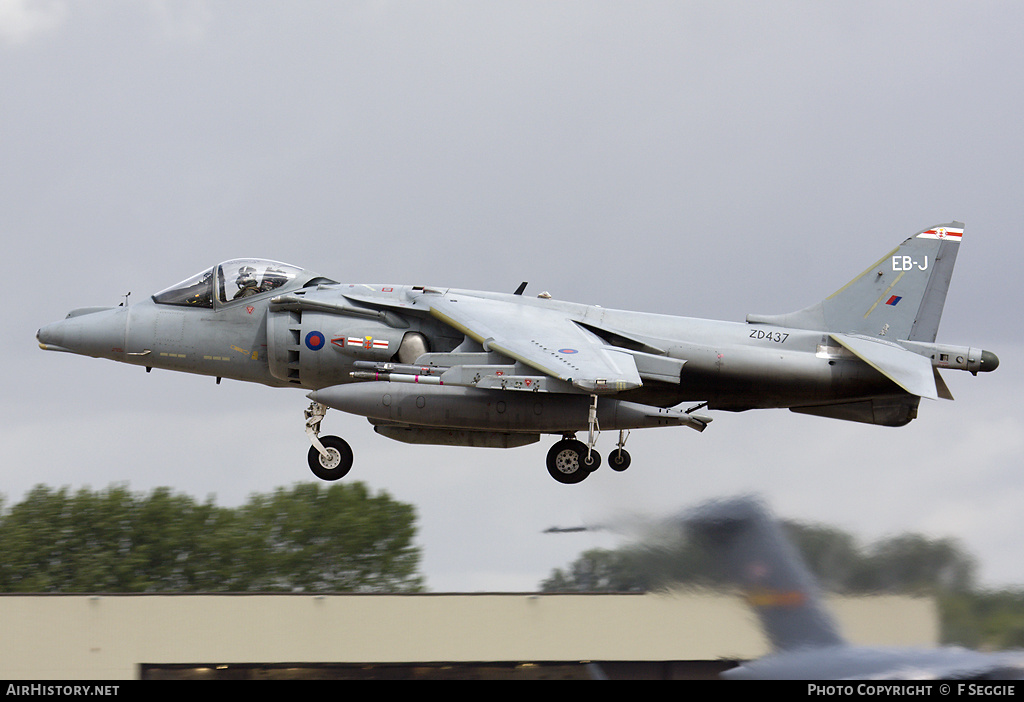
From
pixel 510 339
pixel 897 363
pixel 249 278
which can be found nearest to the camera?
pixel 510 339

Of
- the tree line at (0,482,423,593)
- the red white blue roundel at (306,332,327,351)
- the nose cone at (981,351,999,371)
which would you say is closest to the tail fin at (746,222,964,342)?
the nose cone at (981,351,999,371)

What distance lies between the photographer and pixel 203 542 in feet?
121

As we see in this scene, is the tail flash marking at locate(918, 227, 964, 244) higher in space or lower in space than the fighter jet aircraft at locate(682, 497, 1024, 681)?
higher

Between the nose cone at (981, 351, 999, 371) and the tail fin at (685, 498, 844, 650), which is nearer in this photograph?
the nose cone at (981, 351, 999, 371)

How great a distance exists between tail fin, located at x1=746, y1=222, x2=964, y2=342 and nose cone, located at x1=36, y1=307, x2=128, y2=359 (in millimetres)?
9713

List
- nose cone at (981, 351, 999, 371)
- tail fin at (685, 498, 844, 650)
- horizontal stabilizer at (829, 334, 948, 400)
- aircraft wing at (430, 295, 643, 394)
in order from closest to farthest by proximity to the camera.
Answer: aircraft wing at (430, 295, 643, 394) < horizontal stabilizer at (829, 334, 948, 400) < nose cone at (981, 351, 999, 371) < tail fin at (685, 498, 844, 650)

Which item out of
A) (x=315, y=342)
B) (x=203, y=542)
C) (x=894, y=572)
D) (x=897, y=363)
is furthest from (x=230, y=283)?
(x=203, y=542)

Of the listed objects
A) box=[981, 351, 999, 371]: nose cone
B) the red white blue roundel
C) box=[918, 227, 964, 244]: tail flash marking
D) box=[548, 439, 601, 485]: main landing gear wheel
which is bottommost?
box=[548, 439, 601, 485]: main landing gear wheel

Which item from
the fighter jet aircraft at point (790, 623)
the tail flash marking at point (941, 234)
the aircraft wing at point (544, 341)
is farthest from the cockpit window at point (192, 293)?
the tail flash marking at point (941, 234)

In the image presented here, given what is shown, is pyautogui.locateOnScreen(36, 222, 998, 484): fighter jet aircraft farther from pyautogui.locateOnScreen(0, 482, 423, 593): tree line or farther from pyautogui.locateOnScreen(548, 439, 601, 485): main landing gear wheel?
pyautogui.locateOnScreen(0, 482, 423, 593): tree line

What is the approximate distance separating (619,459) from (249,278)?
6.33 meters

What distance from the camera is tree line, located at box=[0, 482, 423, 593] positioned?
35.3 metres

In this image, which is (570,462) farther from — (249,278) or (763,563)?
(249,278)

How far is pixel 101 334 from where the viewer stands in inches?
698
